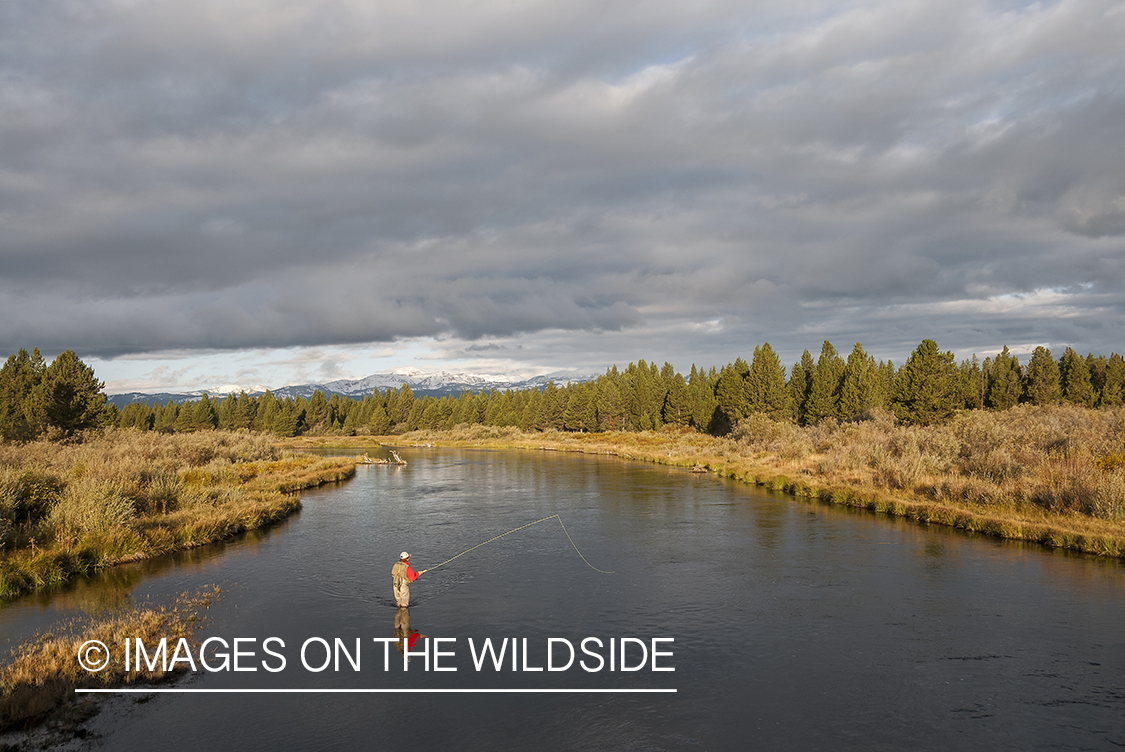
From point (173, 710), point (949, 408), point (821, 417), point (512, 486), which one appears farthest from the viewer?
point (821, 417)

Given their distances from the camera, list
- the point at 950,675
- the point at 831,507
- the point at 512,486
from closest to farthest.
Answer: the point at 950,675 → the point at 831,507 → the point at 512,486

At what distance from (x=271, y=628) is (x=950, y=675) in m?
15.9

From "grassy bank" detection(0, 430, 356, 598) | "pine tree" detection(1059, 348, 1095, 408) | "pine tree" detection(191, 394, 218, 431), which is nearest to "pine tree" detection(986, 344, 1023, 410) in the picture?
"pine tree" detection(1059, 348, 1095, 408)

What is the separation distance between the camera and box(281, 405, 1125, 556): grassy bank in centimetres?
2619

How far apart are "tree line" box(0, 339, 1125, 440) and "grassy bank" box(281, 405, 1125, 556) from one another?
7.73 meters

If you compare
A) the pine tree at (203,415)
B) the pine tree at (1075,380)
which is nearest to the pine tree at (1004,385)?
the pine tree at (1075,380)

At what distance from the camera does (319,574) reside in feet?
72.5

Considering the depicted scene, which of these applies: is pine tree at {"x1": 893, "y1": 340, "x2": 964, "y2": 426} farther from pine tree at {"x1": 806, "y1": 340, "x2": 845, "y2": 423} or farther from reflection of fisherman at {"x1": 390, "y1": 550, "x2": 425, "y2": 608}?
reflection of fisherman at {"x1": 390, "y1": 550, "x2": 425, "y2": 608}

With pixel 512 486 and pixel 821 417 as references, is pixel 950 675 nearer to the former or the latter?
pixel 512 486

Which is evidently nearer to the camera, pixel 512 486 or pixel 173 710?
pixel 173 710

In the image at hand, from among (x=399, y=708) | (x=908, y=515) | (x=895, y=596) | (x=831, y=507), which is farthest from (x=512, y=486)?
(x=399, y=708)

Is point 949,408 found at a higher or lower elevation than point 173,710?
higher

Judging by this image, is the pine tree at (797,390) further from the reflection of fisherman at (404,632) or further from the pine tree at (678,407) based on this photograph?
the reflection of fisherman at (404,632)

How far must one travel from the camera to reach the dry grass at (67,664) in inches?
449
